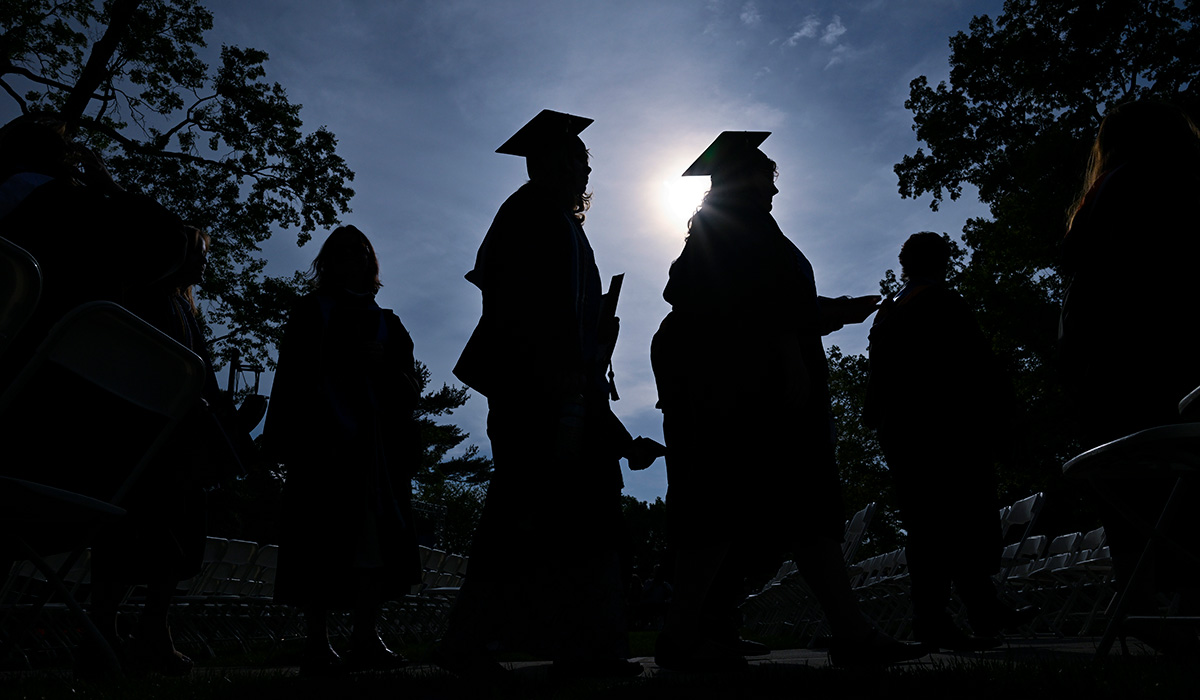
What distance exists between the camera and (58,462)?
229 cm

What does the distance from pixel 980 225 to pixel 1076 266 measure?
22.2 meters

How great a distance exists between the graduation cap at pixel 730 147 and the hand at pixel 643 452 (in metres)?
1.42

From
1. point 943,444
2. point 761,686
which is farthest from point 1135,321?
point 761,686

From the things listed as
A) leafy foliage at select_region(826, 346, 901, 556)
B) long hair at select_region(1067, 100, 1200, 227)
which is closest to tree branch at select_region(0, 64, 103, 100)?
long hair at select_region(1067, 100, 1200, 227)

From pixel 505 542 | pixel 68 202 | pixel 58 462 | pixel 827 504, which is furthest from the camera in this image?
pixel 827 504

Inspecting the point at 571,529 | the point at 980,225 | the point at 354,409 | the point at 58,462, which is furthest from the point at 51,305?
the point at 980,225

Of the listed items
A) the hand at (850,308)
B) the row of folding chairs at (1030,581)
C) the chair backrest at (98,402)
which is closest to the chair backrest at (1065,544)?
the row of folding chairs at (1030,581)

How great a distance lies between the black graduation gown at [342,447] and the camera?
389 cm

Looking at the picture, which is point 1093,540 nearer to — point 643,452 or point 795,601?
point 795,601

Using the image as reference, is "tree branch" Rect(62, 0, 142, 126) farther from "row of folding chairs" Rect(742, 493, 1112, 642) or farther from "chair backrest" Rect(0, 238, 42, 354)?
"chair backrest" Rect(0, 238, 42, 354)

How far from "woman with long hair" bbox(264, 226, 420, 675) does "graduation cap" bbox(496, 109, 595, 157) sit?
141 cm

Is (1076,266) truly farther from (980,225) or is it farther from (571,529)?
(980,225)

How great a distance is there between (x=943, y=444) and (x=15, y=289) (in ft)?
13.4

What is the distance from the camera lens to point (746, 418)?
338 centimetres
